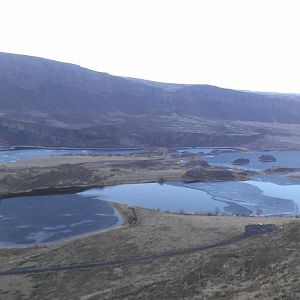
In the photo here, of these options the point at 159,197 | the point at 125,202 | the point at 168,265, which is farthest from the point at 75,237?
the point at 159,197

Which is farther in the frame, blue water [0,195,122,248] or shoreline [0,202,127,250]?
blue water [0,195,122,248]

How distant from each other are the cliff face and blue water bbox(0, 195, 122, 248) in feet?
186

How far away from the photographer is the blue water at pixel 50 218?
38.4 metres

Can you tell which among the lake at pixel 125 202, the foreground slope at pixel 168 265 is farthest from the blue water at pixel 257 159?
the foreground slope at pixel 168 265

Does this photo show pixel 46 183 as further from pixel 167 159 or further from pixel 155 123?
pixel 155 123

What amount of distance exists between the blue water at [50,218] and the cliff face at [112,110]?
56.6m

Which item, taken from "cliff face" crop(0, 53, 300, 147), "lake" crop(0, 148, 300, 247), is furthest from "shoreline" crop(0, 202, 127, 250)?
"cliff face" crop(0, 53, 300, 147)

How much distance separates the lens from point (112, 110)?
14038 cm

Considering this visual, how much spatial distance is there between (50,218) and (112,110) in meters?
97.6

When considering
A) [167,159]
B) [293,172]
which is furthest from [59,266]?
[167,159]

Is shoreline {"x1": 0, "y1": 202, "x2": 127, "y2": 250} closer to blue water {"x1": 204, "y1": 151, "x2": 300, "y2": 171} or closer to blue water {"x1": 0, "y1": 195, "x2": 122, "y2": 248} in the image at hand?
blue water {"x1": 0, "y1": 195, "x2": 122, "y2": 248}

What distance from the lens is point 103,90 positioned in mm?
147500

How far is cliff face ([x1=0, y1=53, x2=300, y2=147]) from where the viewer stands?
4444 inches

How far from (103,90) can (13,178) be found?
9128cm
